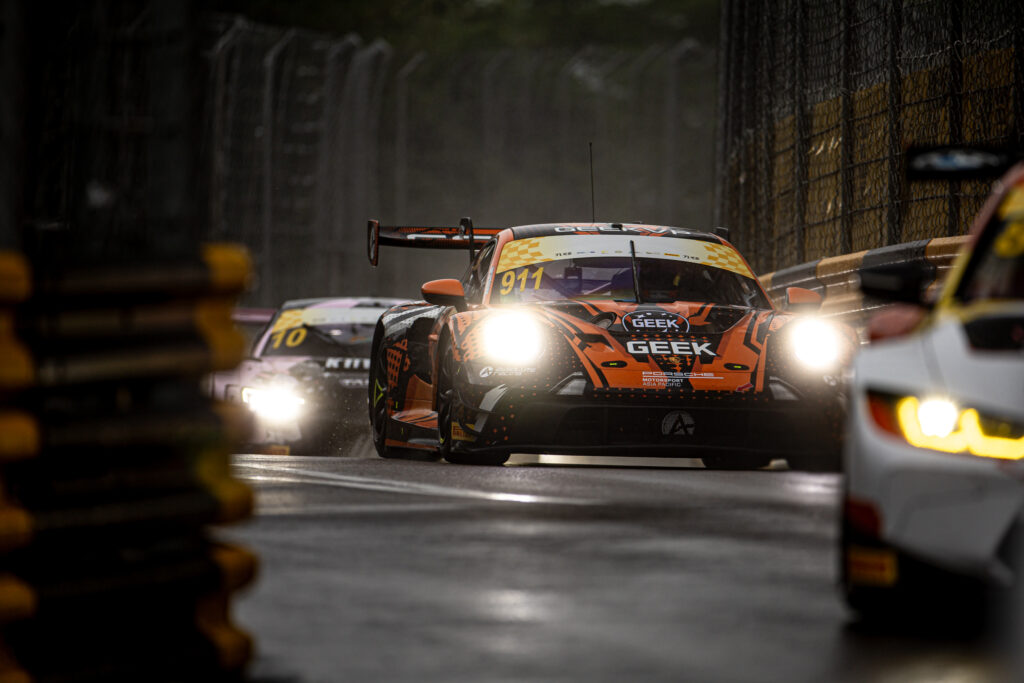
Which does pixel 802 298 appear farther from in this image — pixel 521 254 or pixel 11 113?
pixel 11 113

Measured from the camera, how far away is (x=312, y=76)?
36500mm

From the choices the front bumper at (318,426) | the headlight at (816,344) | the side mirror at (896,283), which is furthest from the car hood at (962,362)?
the front bumper at (318,426)

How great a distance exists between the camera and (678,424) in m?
9.38

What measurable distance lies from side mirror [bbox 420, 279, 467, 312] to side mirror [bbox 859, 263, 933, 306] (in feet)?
15.3

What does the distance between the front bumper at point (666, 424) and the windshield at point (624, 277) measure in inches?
47.5

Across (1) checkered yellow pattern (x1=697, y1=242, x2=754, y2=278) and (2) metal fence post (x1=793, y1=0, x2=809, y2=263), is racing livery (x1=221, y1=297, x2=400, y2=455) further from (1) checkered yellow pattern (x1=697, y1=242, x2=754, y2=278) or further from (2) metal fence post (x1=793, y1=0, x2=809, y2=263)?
(2) metal fence post (x1=793, y1=0, x2=809, y2=263)

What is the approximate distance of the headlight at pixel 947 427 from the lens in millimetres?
4641

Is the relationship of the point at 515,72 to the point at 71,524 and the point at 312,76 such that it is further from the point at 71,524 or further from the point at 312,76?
the point at 71,524

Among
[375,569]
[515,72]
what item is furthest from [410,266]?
Answer: [375,569]

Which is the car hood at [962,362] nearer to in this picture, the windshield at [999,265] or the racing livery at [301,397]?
the windshield at [999,265]

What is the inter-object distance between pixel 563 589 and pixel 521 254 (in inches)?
222

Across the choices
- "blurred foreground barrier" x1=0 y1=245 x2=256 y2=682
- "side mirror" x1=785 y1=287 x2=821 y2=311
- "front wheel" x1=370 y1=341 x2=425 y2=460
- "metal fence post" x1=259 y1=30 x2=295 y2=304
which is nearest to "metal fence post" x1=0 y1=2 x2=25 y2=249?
"blurred foreground barrier" x1=0 y1=245 x2=256 y2=682

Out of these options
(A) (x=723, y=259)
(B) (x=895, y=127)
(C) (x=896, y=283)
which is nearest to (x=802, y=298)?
(A) (x=723, y=259)

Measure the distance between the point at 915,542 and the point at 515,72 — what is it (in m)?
34.0
